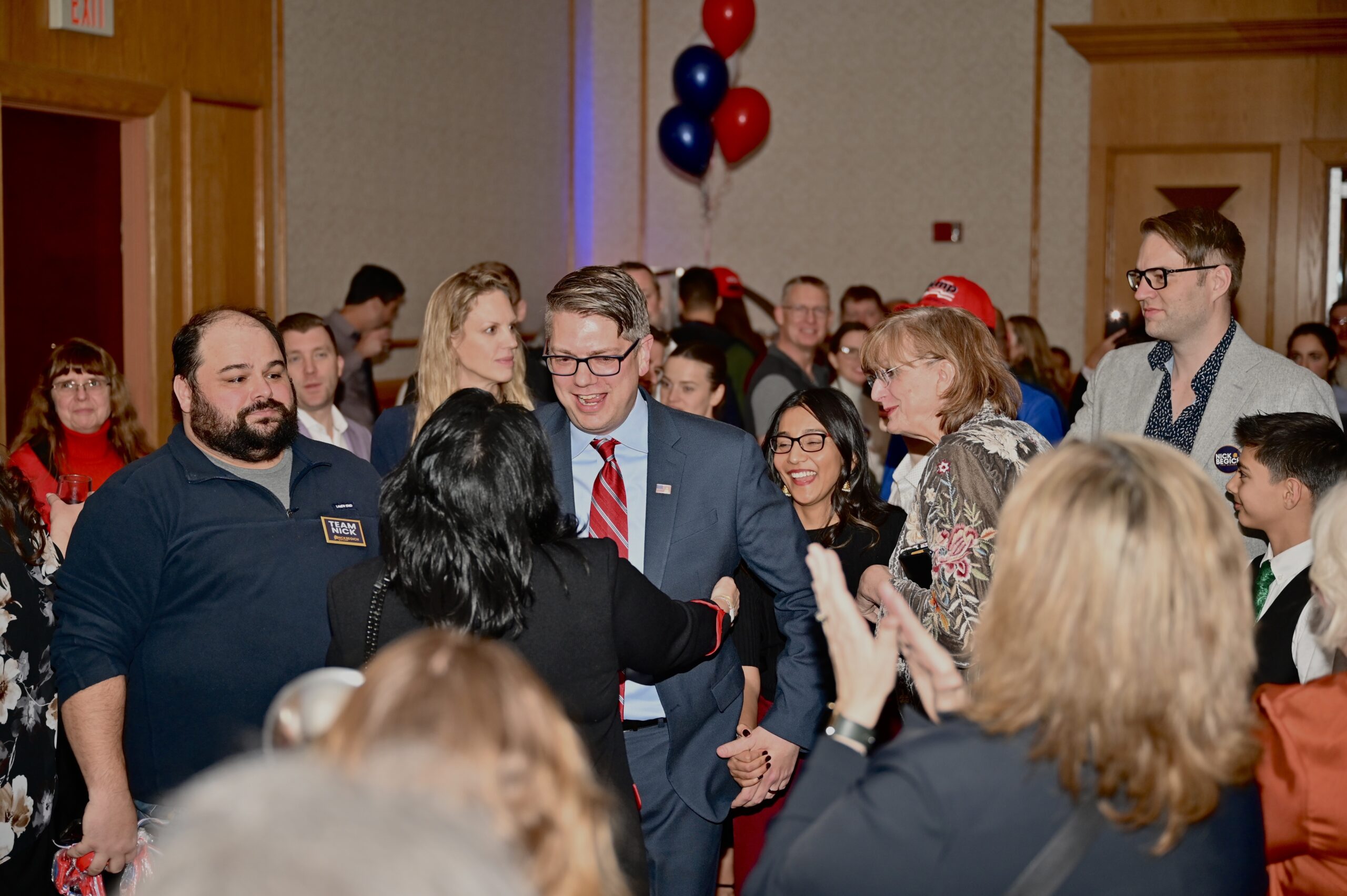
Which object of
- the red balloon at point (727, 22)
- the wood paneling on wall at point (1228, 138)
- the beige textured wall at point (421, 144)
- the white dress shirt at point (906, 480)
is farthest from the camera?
the red balloon at point (727, 22)

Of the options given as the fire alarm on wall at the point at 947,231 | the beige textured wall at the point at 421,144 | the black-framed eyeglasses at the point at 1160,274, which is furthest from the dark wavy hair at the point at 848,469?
the fire alarm on wall at the point at 947,231

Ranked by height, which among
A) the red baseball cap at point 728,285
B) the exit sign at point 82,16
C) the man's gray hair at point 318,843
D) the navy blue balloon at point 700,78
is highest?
the navy blue balloon at point 700,78

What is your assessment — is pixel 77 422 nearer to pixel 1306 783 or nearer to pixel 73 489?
pixel 73 489

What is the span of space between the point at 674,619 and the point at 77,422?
2.67m

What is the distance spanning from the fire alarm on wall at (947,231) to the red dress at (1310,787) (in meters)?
7.11

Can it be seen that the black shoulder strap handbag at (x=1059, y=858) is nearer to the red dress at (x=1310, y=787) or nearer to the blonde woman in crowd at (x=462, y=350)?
the red dress at (x=1310, y=787)

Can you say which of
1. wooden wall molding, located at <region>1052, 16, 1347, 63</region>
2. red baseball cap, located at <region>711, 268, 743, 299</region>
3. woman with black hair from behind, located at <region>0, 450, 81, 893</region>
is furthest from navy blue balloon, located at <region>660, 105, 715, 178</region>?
woman with black hair from behind, located at <region>0, 450, 81, 893</region>

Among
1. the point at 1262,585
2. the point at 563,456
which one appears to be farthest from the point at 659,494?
the point at 1262,585

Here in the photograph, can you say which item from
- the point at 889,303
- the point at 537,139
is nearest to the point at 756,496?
the point at 889,303

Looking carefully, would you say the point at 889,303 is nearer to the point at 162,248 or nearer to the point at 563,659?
the point at 162,248

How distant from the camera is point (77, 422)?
3.80m

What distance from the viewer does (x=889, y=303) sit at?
26.6 ft

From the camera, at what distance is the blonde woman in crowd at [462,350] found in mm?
3391

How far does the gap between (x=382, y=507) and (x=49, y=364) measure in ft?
8.43
